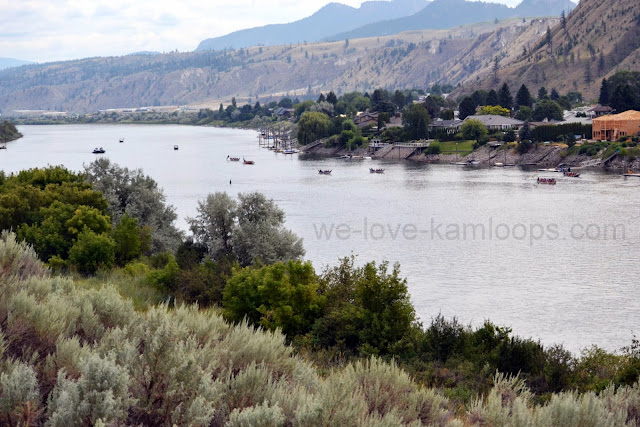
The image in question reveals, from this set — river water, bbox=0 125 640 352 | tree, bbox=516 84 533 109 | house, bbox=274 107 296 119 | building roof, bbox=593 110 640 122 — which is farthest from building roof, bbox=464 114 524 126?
house, bbox=274 107 296 119

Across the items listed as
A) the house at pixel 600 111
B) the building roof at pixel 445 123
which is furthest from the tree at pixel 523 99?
the building roof at pixel 445 123

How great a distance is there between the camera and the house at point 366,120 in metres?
117

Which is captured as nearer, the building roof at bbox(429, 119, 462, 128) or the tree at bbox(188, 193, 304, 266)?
the tree at bbox(188, 193, 304, 266)

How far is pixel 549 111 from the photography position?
333 ft

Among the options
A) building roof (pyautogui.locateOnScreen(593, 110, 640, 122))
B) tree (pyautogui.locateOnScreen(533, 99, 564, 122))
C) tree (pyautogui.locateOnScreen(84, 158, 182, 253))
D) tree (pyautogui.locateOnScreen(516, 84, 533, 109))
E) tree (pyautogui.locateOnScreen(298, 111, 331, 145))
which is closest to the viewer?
tree (pyautogui.locateOnScreen(84, 158, 182, 253))

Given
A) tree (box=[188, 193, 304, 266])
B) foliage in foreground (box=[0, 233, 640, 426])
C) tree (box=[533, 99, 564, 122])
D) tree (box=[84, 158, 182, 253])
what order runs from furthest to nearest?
tree (box=[533, 99, 564, 122]) < tree (box=[84, 158, 182, 253]) < tree (box=[188, 193, 304, 266]) < foliage in foreground (box=[0, 233, 640, 426])

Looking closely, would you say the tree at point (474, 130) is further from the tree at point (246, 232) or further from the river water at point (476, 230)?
the tree at point (246, 232)

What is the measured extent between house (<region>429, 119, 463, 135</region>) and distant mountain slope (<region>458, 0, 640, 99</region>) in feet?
128

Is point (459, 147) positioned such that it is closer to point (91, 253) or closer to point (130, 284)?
point (91, 253)

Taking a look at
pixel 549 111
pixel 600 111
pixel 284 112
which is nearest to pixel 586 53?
pixel 600 111

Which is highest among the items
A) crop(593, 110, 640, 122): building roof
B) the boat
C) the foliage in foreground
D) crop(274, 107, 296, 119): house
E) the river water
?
crop(274, 107, 296, 119): house

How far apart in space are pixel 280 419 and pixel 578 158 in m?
79.5

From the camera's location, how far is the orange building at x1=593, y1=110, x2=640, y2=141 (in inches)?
3310

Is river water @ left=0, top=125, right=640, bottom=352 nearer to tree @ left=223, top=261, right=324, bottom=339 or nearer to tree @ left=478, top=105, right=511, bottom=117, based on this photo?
tree @ left=223, top=261, right=324, bottom=339
